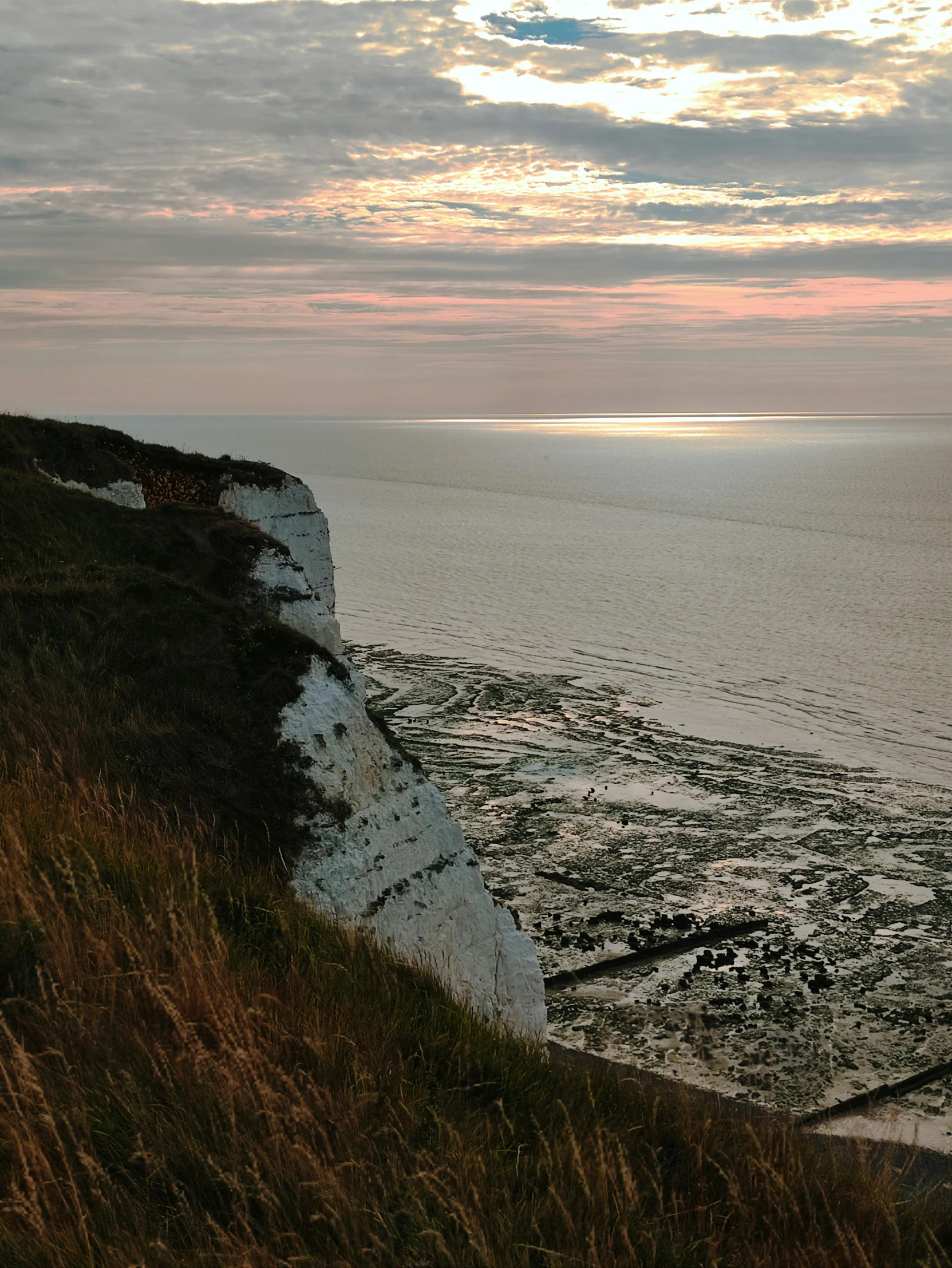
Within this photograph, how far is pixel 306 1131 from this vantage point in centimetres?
475

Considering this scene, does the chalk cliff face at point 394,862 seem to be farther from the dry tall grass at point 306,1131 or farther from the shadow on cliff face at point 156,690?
the dry tall grass at point 306,1131

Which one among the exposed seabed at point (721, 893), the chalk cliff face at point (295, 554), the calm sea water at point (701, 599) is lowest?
the exposed seabed at point (721, 893)

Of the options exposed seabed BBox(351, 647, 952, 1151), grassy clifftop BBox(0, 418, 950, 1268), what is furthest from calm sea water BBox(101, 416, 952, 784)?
grassy clifftop BBox(0, 418, 950, 1268)

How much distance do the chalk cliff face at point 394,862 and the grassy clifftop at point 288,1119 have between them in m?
1.53

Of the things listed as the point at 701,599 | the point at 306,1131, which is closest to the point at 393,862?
the point at 306,1131

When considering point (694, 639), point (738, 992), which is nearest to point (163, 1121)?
point (738, 992)

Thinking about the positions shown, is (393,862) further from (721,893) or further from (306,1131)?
(721,893)

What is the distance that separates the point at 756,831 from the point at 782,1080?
8333 millimetres

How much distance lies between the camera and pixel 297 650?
11.5 m

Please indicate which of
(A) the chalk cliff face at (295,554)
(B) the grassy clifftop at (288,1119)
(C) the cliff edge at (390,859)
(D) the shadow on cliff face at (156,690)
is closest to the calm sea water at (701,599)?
(A) the chalk cliff face at (295,554)

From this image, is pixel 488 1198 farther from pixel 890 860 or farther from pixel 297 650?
pixel 890 860

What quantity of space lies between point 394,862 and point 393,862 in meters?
0.01

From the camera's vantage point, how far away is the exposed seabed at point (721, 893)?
41.4ft

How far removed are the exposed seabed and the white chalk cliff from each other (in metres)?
2.26
